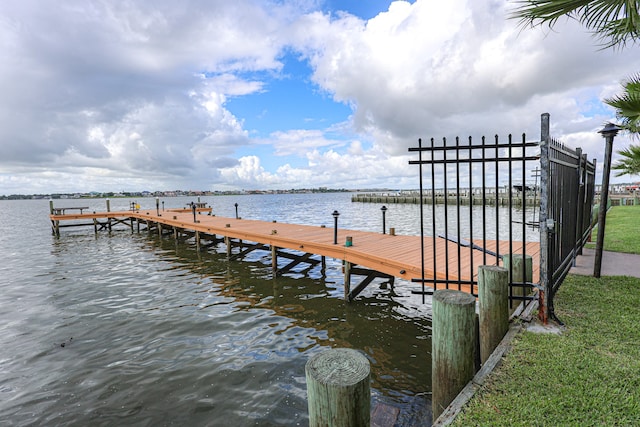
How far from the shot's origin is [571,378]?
3.41 meters

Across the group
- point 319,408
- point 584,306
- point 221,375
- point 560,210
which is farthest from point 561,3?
point 221,375

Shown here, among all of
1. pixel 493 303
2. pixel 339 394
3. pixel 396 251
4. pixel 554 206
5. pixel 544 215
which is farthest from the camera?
pixel 396 251

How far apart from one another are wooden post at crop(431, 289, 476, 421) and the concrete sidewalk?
5.26m

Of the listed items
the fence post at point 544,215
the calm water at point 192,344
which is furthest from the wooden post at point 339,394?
the fence post at point 544,215

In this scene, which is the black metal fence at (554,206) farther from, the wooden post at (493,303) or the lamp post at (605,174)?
the wooden post at (493,303)

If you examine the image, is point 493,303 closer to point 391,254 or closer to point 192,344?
point 391,254

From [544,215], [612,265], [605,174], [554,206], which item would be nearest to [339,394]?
[544,215]

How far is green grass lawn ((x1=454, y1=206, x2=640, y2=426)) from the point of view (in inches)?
116

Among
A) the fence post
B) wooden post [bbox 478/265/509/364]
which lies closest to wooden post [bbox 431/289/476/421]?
wooden post [bbox 478/265/509/364]

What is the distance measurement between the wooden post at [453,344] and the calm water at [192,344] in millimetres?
1396

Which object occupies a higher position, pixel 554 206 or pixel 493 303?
pixel 554 206

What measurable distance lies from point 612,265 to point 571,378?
6469 mm

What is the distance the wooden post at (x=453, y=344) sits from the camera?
3.72 m

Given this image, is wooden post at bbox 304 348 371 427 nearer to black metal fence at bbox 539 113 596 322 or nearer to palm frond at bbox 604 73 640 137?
black metal fence at bbox 539 113 596 322
